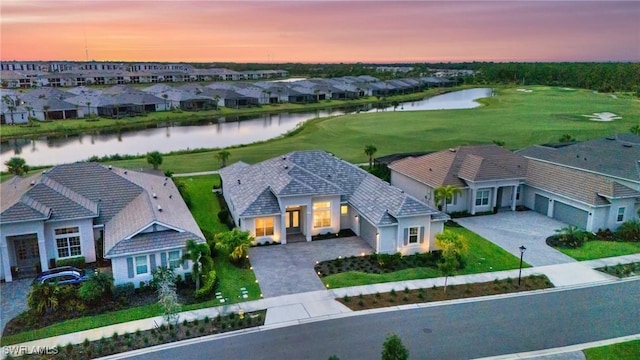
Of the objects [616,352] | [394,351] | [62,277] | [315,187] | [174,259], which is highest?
[315,187]

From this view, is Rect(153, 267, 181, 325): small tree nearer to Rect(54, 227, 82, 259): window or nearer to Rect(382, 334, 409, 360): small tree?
Rect(54, 227, 82, 259): window

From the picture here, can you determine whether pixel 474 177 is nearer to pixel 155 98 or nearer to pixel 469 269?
pixel 469 269

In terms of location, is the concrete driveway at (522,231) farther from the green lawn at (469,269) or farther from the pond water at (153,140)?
the pond water at (153,140)

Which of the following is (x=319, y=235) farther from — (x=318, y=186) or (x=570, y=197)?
(x=570, y=197)

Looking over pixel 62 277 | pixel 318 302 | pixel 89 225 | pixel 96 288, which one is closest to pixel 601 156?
pixel 318 302

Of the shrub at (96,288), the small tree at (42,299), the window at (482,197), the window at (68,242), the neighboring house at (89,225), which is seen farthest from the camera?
the window at (482,197)

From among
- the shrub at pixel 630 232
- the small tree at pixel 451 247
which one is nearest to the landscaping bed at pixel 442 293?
the small tree at pixel 451 247

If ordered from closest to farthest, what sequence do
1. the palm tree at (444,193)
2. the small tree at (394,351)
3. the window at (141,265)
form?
the small tree at (394,351) → the window at (141,265) → the palm tree at (444,193)
